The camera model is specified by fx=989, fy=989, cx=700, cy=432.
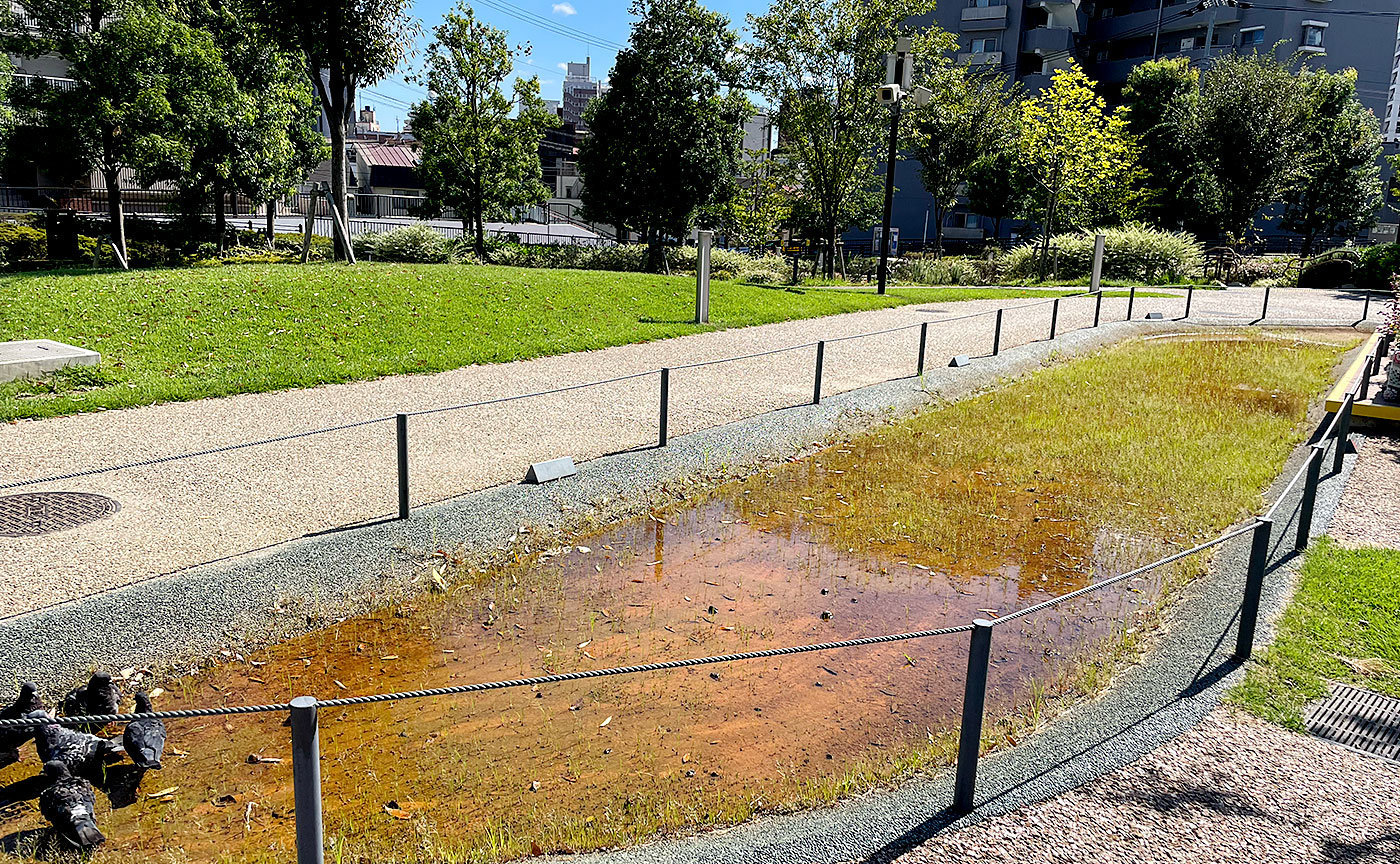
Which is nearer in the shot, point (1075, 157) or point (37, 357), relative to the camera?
point (37, 357)

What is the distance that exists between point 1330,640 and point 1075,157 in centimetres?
3987

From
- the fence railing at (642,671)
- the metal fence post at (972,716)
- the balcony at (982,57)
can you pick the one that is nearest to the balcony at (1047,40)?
the balcony at (982,57)

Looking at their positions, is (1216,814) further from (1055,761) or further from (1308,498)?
(1308,498)

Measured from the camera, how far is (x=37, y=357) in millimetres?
12078

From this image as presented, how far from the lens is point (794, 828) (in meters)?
4.39

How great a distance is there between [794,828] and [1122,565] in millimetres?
4722

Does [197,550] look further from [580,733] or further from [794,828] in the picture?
[794,828]

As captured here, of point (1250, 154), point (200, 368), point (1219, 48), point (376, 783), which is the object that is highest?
point (1219, 48)

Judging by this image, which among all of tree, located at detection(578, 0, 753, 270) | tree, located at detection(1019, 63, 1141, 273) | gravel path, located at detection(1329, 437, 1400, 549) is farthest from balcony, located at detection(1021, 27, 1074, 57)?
gravel path, located at detection(1329, 437, 1400, 549)

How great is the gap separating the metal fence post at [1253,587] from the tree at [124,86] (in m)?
23.6

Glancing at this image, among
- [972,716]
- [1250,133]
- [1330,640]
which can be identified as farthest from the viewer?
[1250,133]

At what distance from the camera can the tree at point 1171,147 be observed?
1788 inches

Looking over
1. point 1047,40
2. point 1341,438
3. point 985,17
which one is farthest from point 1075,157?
point 1341,438

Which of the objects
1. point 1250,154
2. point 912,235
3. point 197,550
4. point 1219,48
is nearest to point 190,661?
point 197,550
